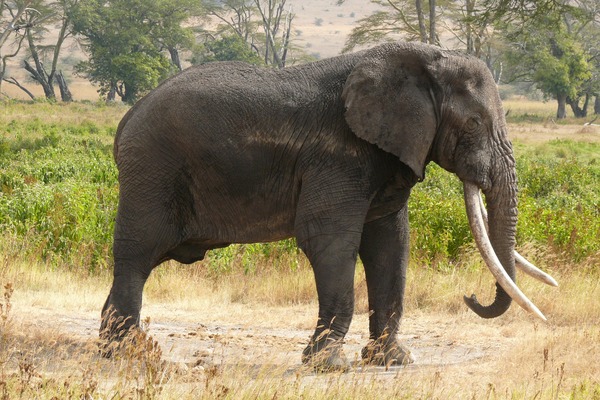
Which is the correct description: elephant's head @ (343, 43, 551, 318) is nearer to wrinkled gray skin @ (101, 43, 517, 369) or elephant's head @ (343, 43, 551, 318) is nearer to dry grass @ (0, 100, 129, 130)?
wrinkled gray skin @ (101, 43, 517, 369)

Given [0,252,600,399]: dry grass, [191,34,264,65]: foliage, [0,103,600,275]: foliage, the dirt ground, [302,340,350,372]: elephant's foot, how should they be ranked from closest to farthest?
[0,252,600,399]: dry grass
[302,340,350,372]: elephant's foot
the dirt ground
[0,103,600,275]: foliage
[191,34,264,65]: foliage

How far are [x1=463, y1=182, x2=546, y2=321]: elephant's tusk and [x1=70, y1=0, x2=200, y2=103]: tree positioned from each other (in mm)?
53957

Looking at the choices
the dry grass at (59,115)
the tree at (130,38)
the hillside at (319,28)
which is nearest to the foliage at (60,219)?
the dry grass at (59,115)

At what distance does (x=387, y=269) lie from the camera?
320 inches

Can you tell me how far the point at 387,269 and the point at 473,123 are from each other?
54.9 inches

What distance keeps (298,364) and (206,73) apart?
2.28 meters

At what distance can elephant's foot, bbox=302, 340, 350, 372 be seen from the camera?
7.20 metres

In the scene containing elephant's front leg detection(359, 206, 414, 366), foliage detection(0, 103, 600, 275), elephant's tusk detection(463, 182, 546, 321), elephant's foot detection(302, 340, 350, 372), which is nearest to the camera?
elephant's tusk detection(463, 182, 546, 321)

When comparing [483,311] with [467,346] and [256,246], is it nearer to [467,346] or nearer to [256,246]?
[467,346]

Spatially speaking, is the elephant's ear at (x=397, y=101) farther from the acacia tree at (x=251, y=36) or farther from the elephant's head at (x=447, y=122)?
the acacia tree at (x=251, y=36)

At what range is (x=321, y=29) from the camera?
14575 centimetres

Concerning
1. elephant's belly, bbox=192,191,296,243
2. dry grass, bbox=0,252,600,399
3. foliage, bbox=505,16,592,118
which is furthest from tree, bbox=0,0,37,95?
elephant's belly, bbox=192,191,296,243

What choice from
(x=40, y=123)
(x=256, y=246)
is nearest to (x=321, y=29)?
(x=40, y=123)

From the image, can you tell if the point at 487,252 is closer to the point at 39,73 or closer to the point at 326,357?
the point at 326,357
